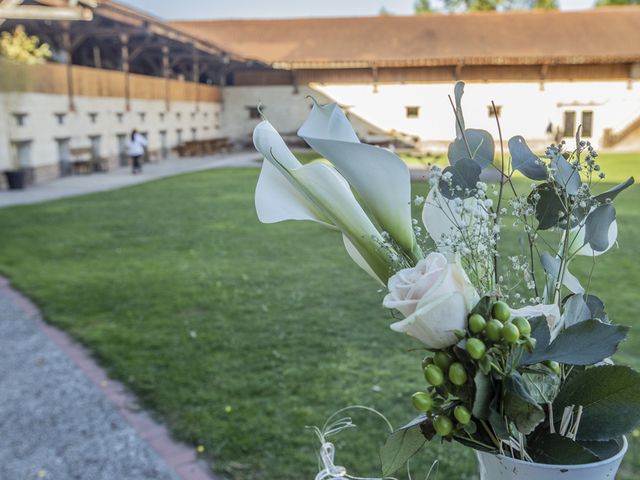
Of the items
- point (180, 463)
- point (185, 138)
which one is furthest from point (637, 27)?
point (180, 463)

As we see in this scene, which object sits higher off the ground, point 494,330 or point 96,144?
point 494,330

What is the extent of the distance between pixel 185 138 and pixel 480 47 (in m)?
12.8

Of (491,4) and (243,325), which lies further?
(491,4)

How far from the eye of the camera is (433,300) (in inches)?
28.9

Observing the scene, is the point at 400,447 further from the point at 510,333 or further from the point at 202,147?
the point at 202,147

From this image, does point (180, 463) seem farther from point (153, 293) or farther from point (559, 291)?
point (153, 293)

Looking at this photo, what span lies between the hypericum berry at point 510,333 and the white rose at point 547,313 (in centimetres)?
9

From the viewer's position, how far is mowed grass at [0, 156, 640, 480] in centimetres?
345

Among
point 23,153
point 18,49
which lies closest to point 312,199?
point 18,49

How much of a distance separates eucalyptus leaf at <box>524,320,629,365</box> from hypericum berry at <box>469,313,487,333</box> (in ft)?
0.30

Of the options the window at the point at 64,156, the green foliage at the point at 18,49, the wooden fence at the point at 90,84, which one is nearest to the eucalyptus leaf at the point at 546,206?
the green foliage at the point at 18,49

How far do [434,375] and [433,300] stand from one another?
10 cm

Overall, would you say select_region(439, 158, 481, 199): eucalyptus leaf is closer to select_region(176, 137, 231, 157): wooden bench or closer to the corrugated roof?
select_region(176, 137, 231, 157): wooden bench

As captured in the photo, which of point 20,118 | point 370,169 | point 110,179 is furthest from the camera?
point 110,179
